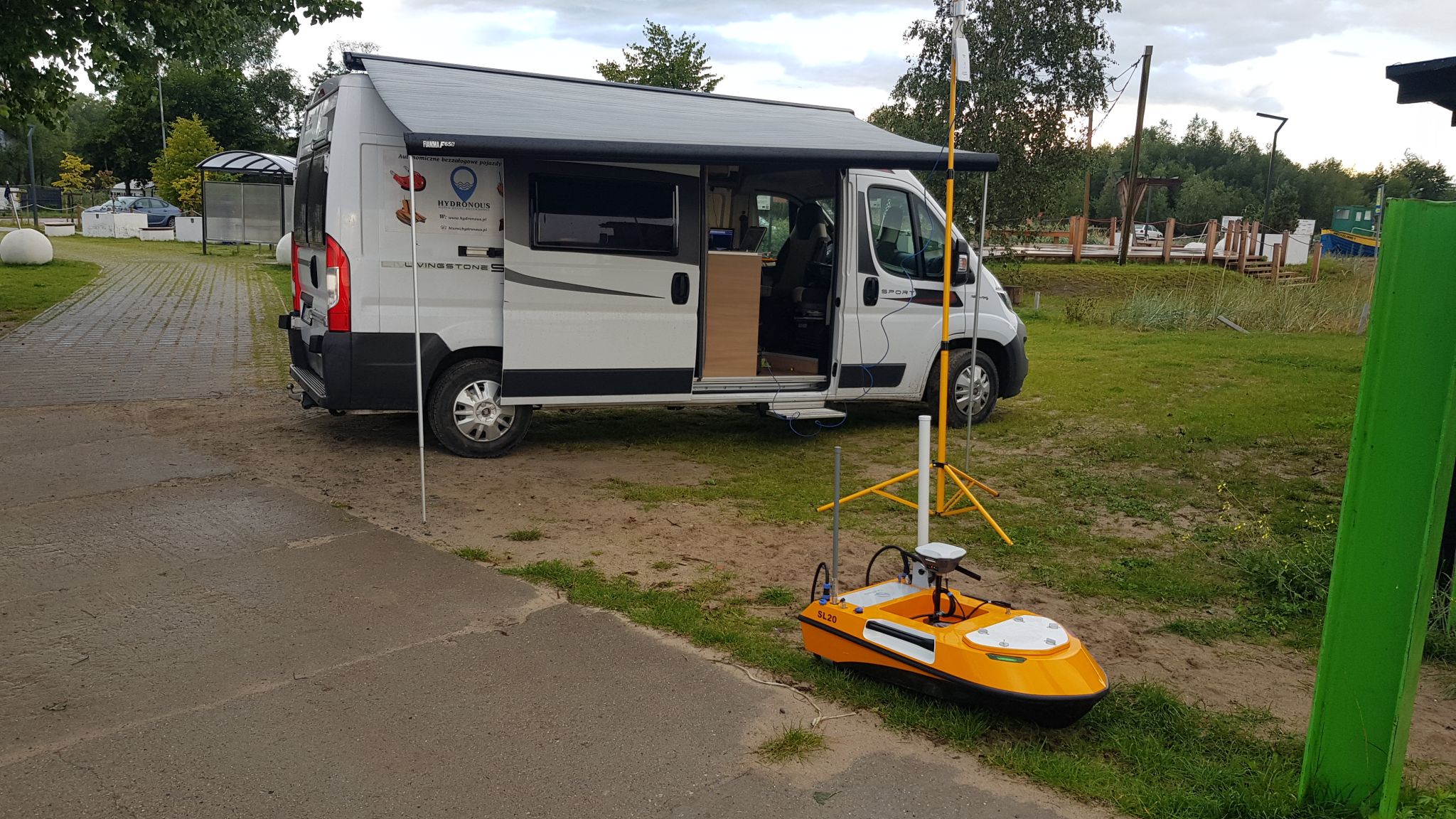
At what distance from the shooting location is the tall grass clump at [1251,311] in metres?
19.6

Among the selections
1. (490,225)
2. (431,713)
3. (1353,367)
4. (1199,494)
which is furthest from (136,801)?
(1353,367)

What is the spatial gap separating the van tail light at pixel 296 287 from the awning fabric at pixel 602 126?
5.81 feet

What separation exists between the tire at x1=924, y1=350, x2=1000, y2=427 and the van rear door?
7.93 feet

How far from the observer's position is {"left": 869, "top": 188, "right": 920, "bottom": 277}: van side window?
894 centimetres

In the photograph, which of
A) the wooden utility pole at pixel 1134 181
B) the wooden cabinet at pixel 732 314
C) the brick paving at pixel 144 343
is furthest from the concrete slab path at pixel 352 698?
the wooden utility pole at pixel 1134 181

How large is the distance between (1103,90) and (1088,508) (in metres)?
20.1

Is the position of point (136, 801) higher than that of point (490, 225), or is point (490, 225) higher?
point (490, 225)

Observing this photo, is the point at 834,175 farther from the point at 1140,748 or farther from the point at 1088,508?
the point at 1140,748

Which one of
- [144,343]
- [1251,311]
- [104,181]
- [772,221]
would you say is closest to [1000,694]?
[772,221]

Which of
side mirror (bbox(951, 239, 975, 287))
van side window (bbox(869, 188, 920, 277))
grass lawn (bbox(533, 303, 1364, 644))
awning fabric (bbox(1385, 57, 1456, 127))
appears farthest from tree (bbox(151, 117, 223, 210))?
awning fabric (bbox(1385, 57, 1456, 127))

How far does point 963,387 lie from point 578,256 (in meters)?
3.75

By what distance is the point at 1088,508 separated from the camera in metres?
7.18

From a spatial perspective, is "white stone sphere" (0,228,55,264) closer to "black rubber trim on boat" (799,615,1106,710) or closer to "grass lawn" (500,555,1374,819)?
"grass lawn" (500,555,1374,819)

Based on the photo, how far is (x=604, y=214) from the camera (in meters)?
7.91
